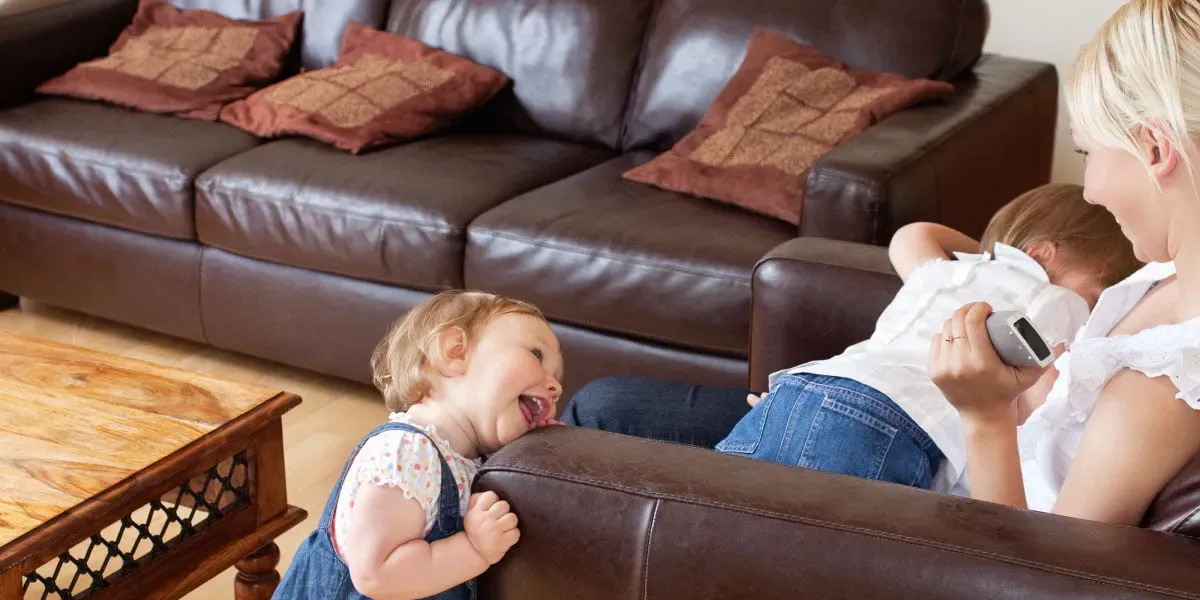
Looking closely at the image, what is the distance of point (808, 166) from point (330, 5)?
153 cm

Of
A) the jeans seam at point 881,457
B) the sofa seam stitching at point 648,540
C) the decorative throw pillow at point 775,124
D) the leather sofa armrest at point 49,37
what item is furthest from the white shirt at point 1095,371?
the leather sofa armrest at point 49,37

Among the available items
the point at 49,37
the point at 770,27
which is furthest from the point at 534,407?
the point at 49,37

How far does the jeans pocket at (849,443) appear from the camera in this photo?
150 centimetres

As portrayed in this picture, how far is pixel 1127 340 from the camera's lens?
1108mm

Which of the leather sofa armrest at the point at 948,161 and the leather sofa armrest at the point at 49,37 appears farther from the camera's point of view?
the leather sofa armrest at the point at 49,37

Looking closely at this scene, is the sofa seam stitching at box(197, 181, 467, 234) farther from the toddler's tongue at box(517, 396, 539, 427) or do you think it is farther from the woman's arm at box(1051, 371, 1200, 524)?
the woman's arm at box(1051, 371, 1200, 524)

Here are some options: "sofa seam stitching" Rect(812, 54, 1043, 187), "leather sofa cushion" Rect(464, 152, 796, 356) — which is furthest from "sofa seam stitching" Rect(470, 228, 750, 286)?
"sofa seam stitching" Rect(812, 54, 1043, 187)

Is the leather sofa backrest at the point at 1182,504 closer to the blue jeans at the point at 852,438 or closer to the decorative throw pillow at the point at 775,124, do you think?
the blue jeans at the point at 852,438

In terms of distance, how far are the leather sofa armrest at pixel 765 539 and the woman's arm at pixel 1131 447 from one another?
0.04m

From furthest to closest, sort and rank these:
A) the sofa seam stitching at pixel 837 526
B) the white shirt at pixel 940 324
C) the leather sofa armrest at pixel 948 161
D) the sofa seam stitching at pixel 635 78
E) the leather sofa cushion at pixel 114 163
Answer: the sofa seam stitching at pixel 635 78
the leather sofa cushion at pixel 114 163
the leather sofa armrest at pixel 948 161
the white shirt at pixel 940 324
the sofa seam stitching at pixel 837 526

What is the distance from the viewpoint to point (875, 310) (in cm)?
186

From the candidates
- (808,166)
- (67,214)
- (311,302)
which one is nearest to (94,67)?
(67,214)

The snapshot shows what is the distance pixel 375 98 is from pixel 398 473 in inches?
76.3

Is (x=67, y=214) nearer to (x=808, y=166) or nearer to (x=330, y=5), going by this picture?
(x=330, y=5)
